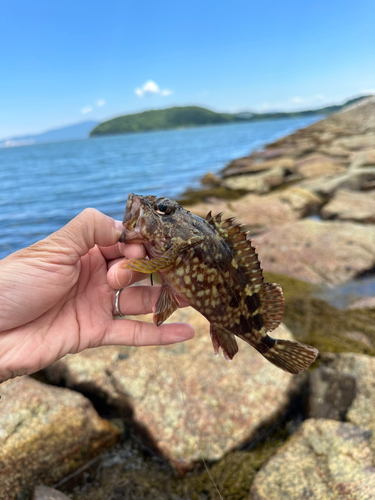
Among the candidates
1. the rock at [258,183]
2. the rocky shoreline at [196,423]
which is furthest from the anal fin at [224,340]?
the rock at [258,183]

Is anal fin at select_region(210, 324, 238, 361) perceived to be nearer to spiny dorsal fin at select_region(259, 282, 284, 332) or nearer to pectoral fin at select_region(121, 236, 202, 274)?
spiny dorsal fin at select_region(259, 282, 284, 332)

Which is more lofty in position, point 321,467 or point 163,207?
point 163,207

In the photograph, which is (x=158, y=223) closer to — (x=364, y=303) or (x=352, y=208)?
(x=364, y=303)

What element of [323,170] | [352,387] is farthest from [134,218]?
[323,170]

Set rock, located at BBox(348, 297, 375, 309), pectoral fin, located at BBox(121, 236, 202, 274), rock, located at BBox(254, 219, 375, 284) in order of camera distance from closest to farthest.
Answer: pectoral fin, located at BBox(121, 236, 202, 274) → rock, located at BBox(348, 297, 375, 309) → rock, located at BBox(254, 219, 375, 284)

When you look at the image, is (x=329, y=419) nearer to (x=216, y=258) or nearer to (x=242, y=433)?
(x=242, y=433)

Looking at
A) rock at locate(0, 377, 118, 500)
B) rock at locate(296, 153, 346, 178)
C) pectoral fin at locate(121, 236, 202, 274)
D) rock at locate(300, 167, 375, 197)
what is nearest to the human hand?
pectoral fin at locate(121, 236, 202, 274)
